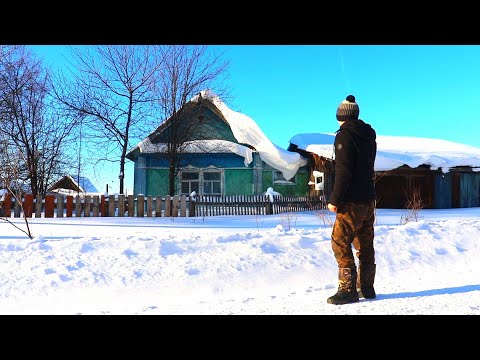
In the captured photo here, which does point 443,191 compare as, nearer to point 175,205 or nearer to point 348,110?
point 175,205

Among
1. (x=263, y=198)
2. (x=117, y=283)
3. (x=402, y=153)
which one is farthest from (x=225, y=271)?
(x=402, y=153)

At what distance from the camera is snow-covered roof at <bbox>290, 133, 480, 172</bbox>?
20.4m

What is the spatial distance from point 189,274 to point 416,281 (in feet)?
9.90

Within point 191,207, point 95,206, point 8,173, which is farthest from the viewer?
point 191,207

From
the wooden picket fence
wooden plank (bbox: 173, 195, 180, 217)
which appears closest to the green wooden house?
the wooden picket fence

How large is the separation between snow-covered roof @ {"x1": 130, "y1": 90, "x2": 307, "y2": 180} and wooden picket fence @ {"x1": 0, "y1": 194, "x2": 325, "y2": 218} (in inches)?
157

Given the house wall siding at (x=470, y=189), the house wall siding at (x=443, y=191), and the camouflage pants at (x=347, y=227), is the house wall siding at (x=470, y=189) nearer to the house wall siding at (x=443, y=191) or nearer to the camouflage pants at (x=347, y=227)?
the house wall siding at (x=443, y=191)

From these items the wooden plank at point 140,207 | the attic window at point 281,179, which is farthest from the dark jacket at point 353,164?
the attic window at point 281,179

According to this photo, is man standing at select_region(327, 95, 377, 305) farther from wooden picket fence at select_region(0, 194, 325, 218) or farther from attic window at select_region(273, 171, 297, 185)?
attic window at select_region(273, 171, 297, 185)

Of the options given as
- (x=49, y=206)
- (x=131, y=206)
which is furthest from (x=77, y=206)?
(x=131, y=206)

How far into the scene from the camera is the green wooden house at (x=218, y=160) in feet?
68.2

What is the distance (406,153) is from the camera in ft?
72.6

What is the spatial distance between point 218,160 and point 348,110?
1730cm

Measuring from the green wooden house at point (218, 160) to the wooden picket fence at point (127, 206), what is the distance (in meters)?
3.98
